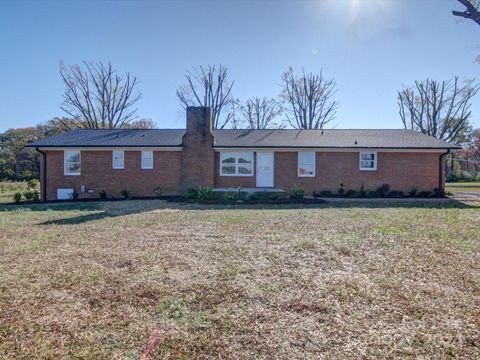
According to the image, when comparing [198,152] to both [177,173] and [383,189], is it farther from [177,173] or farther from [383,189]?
[383,189]

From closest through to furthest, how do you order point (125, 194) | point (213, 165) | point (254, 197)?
point (254, 197), point (125, 194), point (213, 165)

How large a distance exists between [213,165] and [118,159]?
17.9ft

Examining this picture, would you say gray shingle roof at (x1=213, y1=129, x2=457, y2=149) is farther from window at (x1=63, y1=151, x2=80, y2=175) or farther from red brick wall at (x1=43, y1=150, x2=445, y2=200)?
window at (x1=63, y1=151, x2=80, y2=175)

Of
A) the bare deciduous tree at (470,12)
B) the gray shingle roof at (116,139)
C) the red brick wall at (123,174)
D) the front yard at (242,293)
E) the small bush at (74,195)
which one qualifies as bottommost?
the front yard at (242,293)

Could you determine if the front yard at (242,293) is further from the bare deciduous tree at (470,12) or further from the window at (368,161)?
the window at (368,161)

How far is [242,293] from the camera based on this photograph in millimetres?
3754

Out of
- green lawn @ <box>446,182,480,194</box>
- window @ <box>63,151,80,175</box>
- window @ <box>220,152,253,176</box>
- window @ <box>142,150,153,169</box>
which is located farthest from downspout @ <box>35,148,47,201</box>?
green lawn @ <box>446,182,480,194</box>

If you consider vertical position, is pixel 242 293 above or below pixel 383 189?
below

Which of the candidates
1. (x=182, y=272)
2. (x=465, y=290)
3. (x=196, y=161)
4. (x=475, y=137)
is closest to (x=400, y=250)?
(x=465, y=290)

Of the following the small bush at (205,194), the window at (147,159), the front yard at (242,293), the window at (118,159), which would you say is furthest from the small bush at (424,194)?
the window at (118,159)

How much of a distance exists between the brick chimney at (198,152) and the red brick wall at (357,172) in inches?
153

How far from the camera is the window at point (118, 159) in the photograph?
1648cm

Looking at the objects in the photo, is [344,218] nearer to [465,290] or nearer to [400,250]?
[400,250]

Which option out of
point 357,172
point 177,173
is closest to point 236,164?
point 177,173
